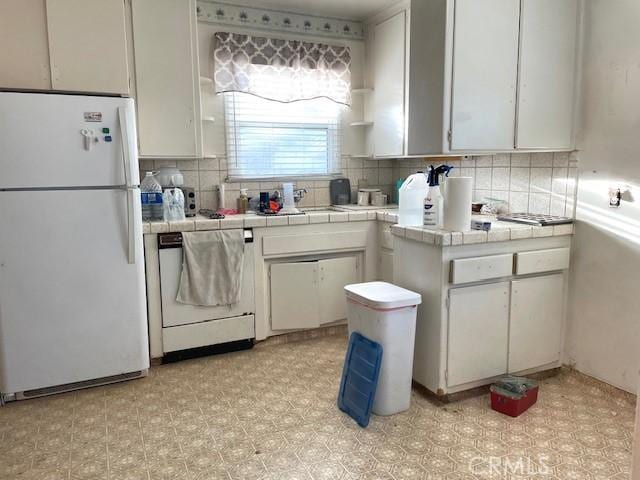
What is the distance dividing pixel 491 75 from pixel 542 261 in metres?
1.04

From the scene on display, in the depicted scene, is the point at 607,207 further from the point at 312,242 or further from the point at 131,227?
the point at 131,227

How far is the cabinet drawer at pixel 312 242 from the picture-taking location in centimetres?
328

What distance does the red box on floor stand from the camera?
2367mm

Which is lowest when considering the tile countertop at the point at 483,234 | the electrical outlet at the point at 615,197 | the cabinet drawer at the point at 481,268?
the cabinet drawer at the point at 481,268

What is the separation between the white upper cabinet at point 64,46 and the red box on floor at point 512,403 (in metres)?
2.63

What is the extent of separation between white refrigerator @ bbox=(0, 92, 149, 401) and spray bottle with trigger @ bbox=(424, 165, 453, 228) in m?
1.60

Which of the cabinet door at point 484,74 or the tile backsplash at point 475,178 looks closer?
the cabinet door at point 484,74

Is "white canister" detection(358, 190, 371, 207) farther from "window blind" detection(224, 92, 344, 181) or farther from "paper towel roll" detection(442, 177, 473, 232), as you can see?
"paper towel roll" detection(442, 177, 473, 232)

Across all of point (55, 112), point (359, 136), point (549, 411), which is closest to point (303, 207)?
point (359, 136)

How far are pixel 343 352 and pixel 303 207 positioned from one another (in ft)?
4.36

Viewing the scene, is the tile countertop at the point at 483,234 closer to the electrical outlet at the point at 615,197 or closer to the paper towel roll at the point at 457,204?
the paper towel roll at the point at 457,204

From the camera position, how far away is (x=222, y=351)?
10.7 ft

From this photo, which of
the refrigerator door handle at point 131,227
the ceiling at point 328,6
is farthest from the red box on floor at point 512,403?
the ceiling at point 328,6

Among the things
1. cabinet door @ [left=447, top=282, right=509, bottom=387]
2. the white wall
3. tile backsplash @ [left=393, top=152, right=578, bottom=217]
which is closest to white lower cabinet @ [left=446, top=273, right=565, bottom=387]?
cabinet door @ [left=447, top=282, right=509, bottom=387]
